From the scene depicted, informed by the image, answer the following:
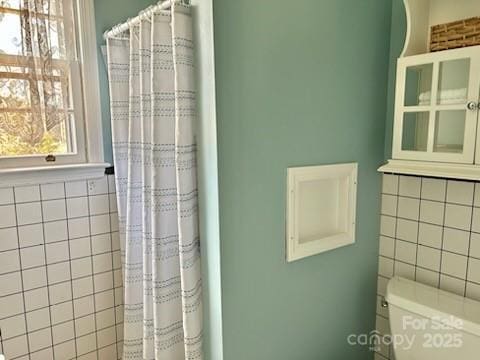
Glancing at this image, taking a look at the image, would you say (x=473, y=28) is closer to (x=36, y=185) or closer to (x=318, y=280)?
(x=318, y=280)

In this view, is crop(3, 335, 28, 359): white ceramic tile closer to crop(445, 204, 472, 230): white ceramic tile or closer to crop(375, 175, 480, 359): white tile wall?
→ crop(375, 175, 480, 359): white tile wall

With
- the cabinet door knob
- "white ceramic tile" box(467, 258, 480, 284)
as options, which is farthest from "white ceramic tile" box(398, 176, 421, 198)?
the cabinet door knob

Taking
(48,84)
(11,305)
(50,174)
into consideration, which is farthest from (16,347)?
(48,84)

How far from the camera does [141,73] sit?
1273 mm

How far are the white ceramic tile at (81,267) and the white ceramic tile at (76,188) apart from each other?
0.32 metres

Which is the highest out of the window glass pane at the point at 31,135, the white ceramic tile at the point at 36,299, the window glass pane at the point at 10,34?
the window glass pane at the point at 10,34

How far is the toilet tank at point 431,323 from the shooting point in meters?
1.18

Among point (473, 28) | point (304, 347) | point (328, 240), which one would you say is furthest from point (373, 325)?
point (473, 28)

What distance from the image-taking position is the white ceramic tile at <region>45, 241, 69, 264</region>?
1.55 metres

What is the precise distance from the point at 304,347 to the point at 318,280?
28 centimetres

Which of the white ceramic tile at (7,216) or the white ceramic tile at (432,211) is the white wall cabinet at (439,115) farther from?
the white ceramic tile at (7,216)

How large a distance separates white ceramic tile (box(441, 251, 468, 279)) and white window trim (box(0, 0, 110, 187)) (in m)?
1.57

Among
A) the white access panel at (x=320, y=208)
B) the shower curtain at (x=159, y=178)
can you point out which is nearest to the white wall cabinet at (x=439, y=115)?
the white access panel at (x=320, y=208)

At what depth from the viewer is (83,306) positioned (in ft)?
5.44
